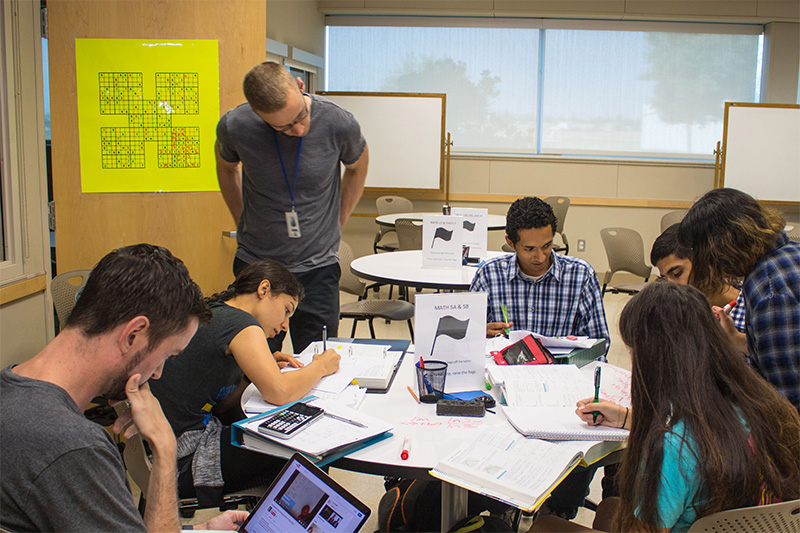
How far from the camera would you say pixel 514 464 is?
1.40 meters

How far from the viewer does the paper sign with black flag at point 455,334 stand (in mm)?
1837

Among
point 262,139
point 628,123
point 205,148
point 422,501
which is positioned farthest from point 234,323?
point 628,123

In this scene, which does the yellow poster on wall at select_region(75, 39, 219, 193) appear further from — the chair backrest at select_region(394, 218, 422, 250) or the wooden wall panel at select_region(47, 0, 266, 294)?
the chair backrest at select_region(394, 218, 422, 250)

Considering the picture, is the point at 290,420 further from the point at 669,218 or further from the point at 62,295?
the point at 669,218

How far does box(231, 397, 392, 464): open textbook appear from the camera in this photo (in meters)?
1.45

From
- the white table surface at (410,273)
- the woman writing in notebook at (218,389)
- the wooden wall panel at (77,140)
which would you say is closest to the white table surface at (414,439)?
the woman writing in notebook at (218,389)

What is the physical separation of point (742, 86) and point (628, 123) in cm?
140

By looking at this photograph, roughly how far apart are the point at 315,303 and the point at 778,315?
64.6 inches

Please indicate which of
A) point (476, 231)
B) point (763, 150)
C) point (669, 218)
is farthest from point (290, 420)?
point (763, 150)

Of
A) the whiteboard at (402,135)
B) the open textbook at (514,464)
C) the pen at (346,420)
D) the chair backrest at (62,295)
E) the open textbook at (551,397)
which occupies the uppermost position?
the whiteboard at (402,135)

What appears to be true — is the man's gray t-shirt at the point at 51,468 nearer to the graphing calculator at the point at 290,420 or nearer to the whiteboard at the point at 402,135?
the graphing calculator at the point at 290,420

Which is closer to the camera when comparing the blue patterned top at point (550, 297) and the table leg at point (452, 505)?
the table leg at point (452, 505)

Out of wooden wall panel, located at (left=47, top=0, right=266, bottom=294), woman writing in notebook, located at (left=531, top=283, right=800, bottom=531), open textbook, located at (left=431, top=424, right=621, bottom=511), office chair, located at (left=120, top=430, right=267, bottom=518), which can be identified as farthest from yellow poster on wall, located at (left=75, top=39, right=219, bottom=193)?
woman writing in notebook, located at (left=531, top=283, right=800, bottom=531)

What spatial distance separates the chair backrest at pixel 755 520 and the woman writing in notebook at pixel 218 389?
1.03 metres
